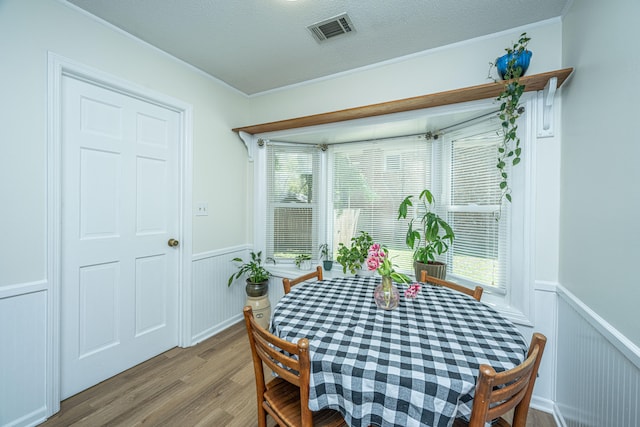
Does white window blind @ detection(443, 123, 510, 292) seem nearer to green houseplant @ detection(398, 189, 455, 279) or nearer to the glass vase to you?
green houseplant @ detection(398, 189, 455, 279)

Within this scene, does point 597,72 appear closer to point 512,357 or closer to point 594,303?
point 594,303

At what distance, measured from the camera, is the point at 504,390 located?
76 cm

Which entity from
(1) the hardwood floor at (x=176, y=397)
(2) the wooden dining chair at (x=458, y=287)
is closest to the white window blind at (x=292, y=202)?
(1) the hardwood floor at (x=176, y=397)

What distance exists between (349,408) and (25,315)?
1873 mm

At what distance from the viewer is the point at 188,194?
90.1 inches

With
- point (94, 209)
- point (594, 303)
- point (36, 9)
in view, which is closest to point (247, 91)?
point (36, 9)

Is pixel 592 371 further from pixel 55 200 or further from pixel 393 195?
pixel 55 200

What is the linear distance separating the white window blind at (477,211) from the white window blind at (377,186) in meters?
0.28

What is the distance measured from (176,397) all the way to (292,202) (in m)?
1.93

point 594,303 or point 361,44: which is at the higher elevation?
point 361,44

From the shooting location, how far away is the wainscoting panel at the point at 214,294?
2.38 m

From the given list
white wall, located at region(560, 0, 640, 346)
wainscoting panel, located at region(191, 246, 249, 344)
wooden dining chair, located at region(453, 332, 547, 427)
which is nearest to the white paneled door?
wainscoting panel, located at region(191, 246, 249, 344)

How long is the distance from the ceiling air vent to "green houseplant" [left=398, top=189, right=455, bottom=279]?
4.60ft

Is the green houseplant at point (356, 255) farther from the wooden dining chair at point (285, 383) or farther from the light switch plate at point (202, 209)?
the light switch plate at point (202, 209)
